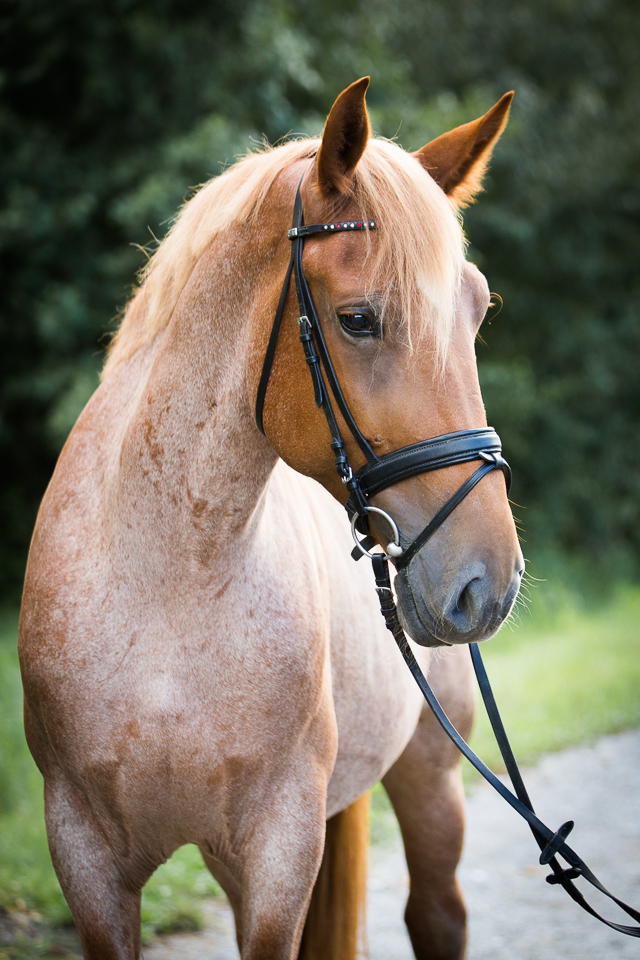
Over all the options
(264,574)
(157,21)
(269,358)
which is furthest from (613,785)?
(157,21)

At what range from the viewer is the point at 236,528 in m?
1.85

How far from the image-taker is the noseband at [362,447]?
4.94ft

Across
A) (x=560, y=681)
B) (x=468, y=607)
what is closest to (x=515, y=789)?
(x=468, y=607)

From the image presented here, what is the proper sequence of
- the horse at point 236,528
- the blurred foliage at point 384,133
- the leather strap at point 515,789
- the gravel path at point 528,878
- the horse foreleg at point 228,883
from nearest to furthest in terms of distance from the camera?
1. the horse at point 236,528
2. the leather strap at point 515,789
3. the horse foreleg at point 228,883
4. the gravel path at point 528,878
5. the blurred foliage at point 384,133

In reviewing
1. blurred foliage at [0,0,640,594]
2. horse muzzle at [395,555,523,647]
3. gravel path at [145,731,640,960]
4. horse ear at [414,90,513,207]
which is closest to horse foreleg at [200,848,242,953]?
horse muzzle at [395,555,523,647]

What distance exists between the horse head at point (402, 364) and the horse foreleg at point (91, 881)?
38.7 inches

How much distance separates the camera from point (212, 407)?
1.82 m

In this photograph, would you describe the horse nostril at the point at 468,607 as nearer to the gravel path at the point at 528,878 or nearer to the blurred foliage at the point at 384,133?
the gravel path at the point at 528,878

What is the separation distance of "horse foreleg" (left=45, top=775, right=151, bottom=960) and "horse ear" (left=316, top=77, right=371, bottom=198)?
158 centimetres

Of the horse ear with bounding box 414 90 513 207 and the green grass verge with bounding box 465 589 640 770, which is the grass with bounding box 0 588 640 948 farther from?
the horse ear with bounding box 414 90 513 207

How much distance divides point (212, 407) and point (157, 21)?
8.20 metres

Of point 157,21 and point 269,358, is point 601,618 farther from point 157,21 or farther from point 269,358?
point 269,358

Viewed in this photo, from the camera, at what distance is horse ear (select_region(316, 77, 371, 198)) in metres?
1.55

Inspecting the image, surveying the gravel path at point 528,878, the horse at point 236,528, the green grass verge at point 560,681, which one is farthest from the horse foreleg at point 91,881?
the green grass verge at point 560,681
